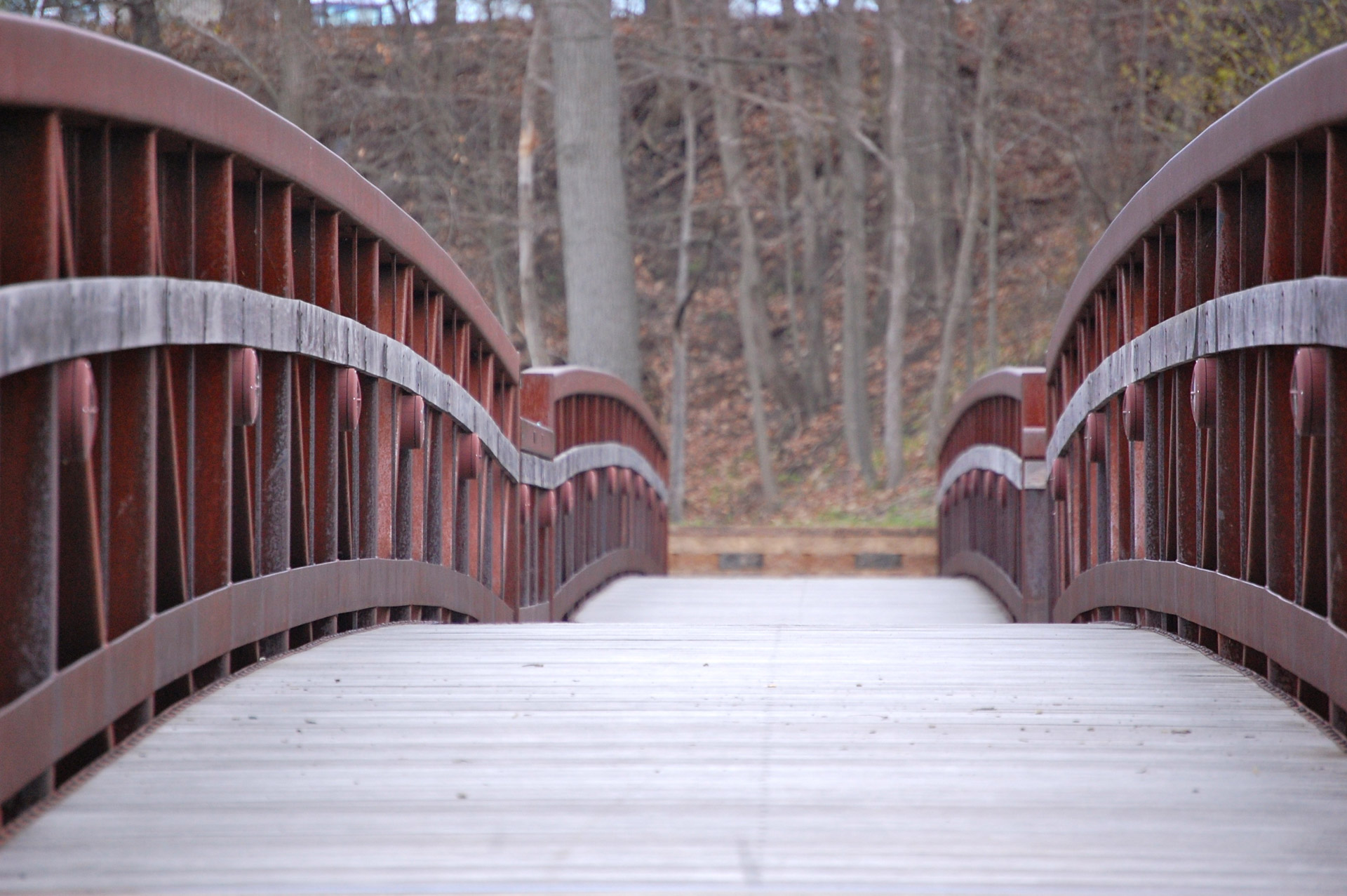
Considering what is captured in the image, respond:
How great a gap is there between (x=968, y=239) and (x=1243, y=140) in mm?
15295

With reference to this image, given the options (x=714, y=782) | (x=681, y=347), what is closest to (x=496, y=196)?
(x=681, y=347)

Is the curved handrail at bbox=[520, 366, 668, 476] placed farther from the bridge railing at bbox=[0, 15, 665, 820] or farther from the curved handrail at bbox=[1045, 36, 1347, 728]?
the curved handrail at bbox=[1045, 36, 1347, 728]

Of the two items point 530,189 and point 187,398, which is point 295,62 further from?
point 187,398

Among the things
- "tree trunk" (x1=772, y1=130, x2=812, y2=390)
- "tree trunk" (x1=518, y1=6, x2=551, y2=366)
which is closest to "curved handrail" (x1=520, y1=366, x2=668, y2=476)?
"tree trunk" (x1=518, y1=6, x2=551, y2=366)

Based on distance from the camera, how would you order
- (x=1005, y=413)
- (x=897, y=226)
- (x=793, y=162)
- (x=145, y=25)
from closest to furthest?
(x=1005, y=413) → (x=145, y=25) → (x=897, y=226) → (x=793, y=162)

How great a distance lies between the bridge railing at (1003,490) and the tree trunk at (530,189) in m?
6.64

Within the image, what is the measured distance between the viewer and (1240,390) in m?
4.32

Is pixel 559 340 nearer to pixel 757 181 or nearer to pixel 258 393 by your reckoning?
pixel 757 181

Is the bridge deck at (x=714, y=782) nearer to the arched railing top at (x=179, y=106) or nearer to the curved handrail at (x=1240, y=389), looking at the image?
the curved handrail at (x=1240, y=389)

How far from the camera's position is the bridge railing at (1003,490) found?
8875 millimetres

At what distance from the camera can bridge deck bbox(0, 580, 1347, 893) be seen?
8.30 ft

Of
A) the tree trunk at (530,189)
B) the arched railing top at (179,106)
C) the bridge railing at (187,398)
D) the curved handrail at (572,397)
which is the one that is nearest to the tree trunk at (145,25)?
the curved handrail at (572,397)

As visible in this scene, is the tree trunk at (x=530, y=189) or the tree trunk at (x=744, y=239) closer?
the tree trunk at (x=530, y=189)

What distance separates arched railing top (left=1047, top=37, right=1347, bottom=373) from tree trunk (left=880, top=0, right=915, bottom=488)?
12356 millimetres
